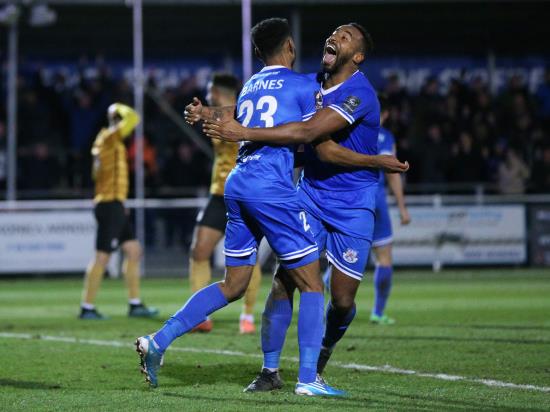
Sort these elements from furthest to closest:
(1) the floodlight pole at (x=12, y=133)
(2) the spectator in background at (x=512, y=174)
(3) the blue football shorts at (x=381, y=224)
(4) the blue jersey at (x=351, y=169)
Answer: (2) the spectator in background at (x=512, y=174) → (1) the floodlight pole at (x=12, y=133) → (3) the blue football shorts at (x=381, y=224) → (4) the blue jersey at (x=351, y=169)

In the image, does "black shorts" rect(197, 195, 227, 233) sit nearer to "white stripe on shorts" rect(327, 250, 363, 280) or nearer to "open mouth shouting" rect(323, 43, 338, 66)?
"white stripe on shorts" rect(327, 250, 363, 280)

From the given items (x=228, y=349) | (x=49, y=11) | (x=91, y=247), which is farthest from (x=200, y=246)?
(x=49, y=11)

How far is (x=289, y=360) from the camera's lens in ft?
28.8

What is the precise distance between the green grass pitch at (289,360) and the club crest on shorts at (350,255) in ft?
2.68

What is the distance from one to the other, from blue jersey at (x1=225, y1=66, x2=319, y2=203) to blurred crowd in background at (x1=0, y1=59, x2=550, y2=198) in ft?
46.9

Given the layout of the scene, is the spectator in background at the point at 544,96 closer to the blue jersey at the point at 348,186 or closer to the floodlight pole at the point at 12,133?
the floodlight pole at the point at 12,133

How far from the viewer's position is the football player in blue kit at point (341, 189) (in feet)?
23.1

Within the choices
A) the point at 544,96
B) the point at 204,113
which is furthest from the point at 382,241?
the point at 544,96

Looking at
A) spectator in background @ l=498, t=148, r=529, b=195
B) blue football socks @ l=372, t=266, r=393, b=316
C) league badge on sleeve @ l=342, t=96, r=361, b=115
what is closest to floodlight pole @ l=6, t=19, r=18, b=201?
spectator in background @ l=498, t=148, r=529, b=195

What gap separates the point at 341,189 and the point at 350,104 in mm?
635

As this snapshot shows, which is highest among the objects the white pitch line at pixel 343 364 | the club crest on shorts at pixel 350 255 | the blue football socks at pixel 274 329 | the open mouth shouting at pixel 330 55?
the open mouth shouting at pixel 330 55

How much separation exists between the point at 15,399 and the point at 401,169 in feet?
9.07

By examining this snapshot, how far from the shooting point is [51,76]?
84.3 ft

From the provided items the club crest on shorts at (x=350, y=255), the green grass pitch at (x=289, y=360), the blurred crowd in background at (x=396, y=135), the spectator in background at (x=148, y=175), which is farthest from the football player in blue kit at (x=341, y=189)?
the blurred crowd in background at (x=396, y=135)
